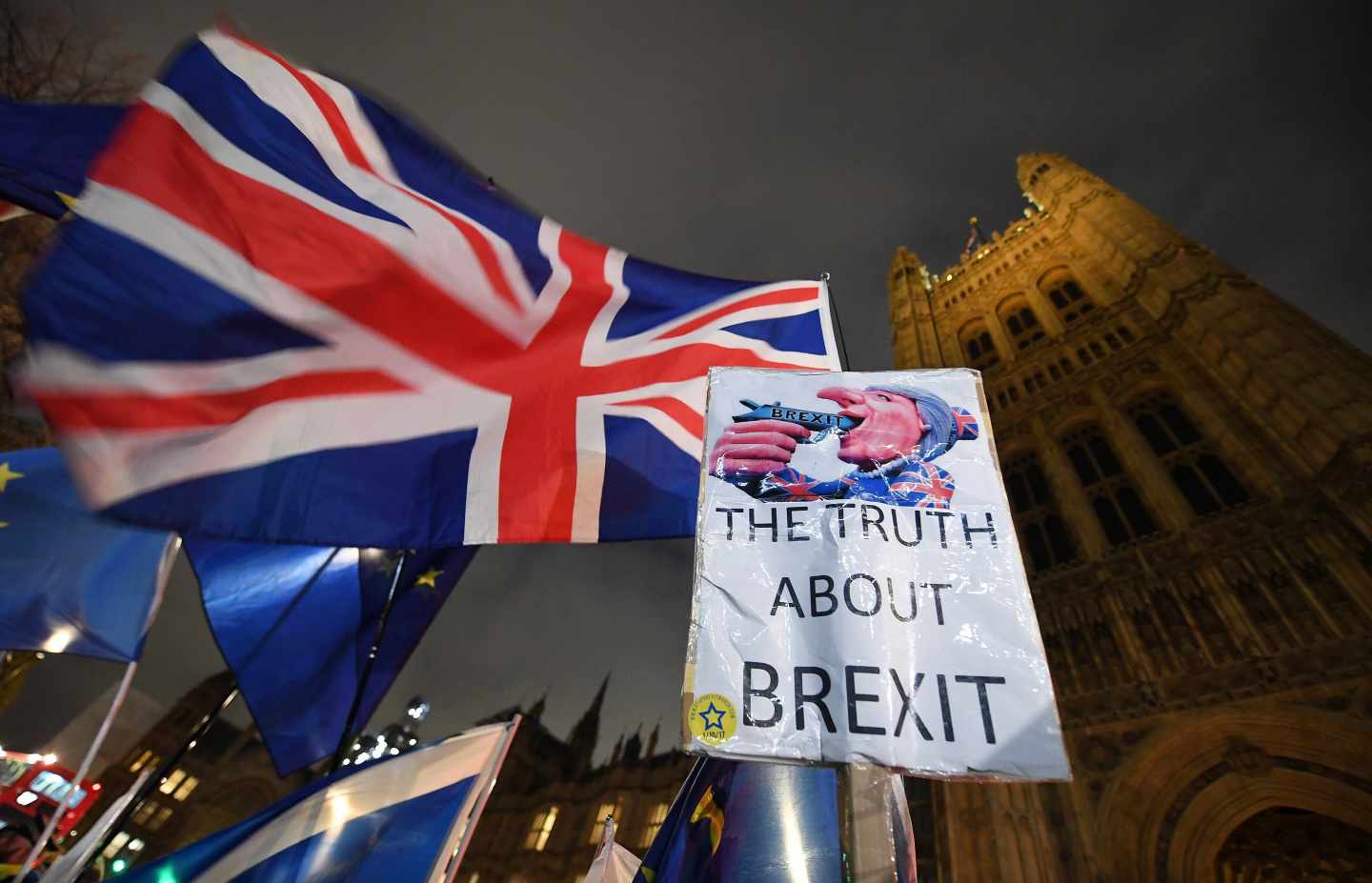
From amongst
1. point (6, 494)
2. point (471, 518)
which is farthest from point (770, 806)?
point (6, 494)

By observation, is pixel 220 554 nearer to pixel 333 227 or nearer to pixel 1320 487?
pixel 333 227

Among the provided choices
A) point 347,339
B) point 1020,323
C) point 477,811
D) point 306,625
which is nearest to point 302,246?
point 347,339

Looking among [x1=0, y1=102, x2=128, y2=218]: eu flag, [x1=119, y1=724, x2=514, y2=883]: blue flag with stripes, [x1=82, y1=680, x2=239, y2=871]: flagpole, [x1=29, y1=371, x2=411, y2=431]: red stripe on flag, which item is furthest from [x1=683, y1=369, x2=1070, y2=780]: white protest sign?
[x1=0, y1=102, x2=128, y2=218]: eu flag

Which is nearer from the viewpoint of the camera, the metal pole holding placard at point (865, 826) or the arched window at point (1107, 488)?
the metal pole holding placard at point (865, 826)

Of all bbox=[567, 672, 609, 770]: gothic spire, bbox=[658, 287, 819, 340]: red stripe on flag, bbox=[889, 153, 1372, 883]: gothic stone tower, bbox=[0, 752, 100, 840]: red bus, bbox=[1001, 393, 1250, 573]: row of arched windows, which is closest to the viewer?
bbox=[658, 287, 819, 340]: red stripe on flag

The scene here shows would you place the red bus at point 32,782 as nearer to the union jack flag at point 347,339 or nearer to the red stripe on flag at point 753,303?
the union jack flag at point 347,339

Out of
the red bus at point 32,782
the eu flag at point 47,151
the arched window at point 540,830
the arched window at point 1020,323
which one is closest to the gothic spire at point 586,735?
the arched window at point 540,830

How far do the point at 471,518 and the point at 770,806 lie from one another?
3.27 m

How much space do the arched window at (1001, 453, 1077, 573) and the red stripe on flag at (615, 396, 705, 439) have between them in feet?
53.4

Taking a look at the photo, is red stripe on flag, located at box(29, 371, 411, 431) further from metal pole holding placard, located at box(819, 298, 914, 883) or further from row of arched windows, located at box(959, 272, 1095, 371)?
row of arched windows, located at box(959, 272, 1095, 371)

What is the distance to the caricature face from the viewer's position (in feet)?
10.5

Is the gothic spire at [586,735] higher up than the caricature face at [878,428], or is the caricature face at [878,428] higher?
the gothic spire at [586,735]

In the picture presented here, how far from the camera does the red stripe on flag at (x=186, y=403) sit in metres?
3.06

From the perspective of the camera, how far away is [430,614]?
664cm
